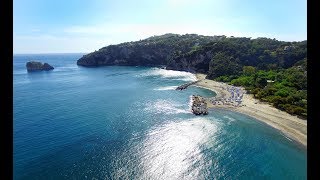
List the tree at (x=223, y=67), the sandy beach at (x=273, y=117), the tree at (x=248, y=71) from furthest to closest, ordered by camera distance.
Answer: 1. the tree at (x=223, y=67)
2. the tree at (x=248, y=71)
3. the sandy beach at (x=273, y=117)

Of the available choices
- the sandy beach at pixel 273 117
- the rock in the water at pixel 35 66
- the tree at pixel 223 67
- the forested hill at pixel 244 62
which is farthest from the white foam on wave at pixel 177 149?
the rock in the water at pixel 35 66

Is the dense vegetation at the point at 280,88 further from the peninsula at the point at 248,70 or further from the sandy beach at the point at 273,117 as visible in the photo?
the sandy beach at the point at 273,117

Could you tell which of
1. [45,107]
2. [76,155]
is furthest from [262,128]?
[45,107]

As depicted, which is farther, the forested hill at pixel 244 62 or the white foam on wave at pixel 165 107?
the forested hill at pixel 244 62

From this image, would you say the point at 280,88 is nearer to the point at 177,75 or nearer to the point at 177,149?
the point at 177,149

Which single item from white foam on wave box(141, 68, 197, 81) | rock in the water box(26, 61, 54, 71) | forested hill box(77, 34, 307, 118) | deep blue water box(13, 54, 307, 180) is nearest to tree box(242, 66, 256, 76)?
forested hill box(77, 34, 307, 118)
